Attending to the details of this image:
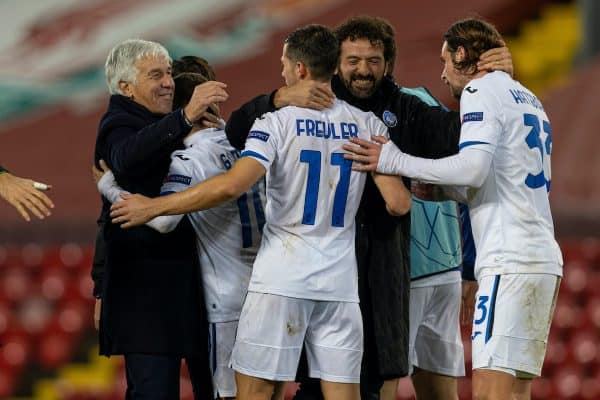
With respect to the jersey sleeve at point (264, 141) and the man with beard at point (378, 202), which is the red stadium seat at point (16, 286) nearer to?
the man with beard at point (378, 202)

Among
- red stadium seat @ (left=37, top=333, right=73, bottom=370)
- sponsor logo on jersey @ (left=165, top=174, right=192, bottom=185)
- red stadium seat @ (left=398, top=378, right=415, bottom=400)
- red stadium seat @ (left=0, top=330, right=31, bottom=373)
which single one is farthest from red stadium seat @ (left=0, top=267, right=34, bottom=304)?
sponsor logo on jersey @ (left=165, top=174, right=192, bottom=185)

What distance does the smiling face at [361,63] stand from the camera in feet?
14.9

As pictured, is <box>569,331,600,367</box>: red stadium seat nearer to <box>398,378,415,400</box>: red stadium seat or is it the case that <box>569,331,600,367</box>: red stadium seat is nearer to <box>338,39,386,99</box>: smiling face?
<box>398,378,415,400</box>: red stadium seat

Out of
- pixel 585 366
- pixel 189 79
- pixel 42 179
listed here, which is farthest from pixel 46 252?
pixel 189 79

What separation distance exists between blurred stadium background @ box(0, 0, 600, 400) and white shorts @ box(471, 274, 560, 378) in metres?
4.85

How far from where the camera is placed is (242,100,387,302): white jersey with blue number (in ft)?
13.9

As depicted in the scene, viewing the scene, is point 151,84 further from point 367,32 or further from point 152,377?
point 152,377

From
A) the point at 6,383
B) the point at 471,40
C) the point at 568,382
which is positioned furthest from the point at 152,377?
the point at 6,383

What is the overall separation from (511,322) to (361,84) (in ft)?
3.32

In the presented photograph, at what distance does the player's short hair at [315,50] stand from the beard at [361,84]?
256 millimetres

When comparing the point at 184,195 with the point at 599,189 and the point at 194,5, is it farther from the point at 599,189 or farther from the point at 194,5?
the point at 194,5

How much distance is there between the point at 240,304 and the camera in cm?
459

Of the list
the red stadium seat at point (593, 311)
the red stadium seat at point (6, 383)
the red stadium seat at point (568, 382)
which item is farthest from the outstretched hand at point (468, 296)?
the red stadium seat at point (6, 383)

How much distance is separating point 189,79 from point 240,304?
88 centimetres
